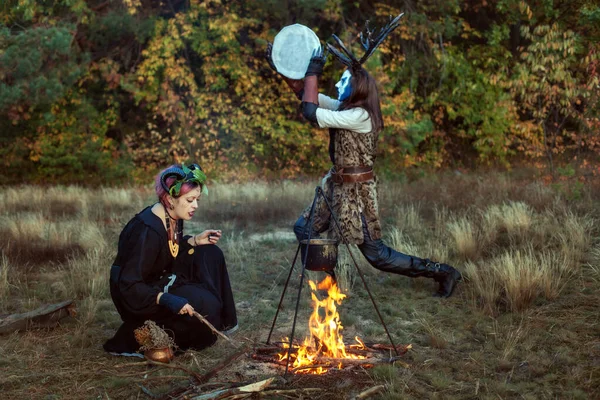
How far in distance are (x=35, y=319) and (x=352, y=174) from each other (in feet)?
9.06

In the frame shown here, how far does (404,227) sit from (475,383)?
14.5 feet

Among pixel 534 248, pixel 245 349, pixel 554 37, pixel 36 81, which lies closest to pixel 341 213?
pixel 245 349

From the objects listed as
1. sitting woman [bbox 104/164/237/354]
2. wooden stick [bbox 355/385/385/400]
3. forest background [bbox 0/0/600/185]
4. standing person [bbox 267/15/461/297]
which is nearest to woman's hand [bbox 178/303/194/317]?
sitting woman [bbox 104/164/237/354]

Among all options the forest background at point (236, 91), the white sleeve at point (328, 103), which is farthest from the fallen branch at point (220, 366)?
the forest background at point (236, 91)

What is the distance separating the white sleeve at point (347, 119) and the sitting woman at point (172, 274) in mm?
1103

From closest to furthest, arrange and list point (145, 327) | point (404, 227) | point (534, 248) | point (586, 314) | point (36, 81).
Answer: point (145, 327) < point (586, 314) < point (534, 248) < point (404, 227) < point (36, 81)

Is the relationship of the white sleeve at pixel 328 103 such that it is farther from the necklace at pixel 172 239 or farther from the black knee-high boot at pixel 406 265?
the necklace at pixel 172 239

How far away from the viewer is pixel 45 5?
46.3ft

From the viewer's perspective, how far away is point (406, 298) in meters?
6.11

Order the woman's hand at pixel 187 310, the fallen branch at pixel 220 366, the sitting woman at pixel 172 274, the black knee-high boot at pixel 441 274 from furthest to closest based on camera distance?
the black knee-high boot at pixel 441 274 → the sitting woman at pixel 172 274 → the woman's hand at pixel 187 310 → the fallen branch at pixel 220 366

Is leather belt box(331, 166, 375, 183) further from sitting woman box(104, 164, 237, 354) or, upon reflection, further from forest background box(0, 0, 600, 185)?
forest background box(0, 0, 600, 185)

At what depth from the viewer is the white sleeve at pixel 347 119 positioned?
5.09 m

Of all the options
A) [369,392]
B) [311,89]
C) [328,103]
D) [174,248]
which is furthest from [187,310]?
[328,103]

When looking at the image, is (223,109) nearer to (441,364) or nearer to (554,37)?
(554,37)
